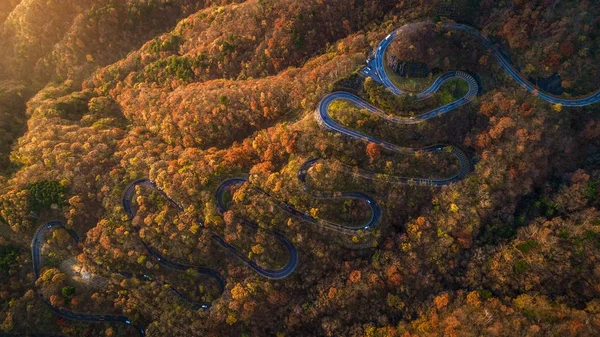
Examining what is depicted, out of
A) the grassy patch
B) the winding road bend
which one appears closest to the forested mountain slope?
the grassy patch

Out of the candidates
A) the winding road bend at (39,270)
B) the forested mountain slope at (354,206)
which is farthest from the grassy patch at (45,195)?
the winding road bend at (39,270)

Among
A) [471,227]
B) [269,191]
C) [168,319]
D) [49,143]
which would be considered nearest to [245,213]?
[269,191]

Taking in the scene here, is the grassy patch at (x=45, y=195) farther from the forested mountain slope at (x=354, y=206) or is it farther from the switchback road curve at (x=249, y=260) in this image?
the switchback road curve at (x=249, y=260)

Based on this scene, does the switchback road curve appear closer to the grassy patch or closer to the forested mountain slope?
the forested mountain slope

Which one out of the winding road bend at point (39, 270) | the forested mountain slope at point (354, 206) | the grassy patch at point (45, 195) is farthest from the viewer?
the grassy patch at point (45, 195)

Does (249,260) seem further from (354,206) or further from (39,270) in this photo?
(39,270)

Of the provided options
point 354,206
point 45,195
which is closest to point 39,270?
point 45,195

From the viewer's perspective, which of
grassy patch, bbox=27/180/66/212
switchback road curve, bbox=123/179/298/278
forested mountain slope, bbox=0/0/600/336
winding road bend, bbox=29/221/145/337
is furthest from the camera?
grassy patch, bbox=27/180/66/212

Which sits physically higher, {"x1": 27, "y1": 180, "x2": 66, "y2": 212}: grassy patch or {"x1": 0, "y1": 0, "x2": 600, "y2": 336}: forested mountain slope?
{"x1": 27, "y1": 180, "x2": 66, "y2": 212}: grassy patch

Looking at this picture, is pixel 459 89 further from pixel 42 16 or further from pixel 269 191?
pixel 42 16
